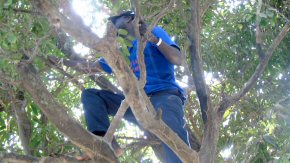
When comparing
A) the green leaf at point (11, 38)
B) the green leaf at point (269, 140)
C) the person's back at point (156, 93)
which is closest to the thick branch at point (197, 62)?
the person's back at point (156, 93)

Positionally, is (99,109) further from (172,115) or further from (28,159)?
(28,159)

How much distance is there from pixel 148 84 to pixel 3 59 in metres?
1.33

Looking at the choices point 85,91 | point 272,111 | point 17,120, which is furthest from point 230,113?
point 17,120

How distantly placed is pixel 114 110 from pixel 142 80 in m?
1.14

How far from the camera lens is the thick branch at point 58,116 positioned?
3.53 m

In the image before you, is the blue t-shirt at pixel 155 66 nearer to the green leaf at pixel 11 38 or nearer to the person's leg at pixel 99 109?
the person's leg at pixel 99 109

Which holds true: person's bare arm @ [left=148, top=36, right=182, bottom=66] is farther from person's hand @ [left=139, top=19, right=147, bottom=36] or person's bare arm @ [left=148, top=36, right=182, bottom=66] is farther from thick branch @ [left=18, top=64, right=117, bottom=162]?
thick branch @ [left=18, top=64, right=117, bottom=162]

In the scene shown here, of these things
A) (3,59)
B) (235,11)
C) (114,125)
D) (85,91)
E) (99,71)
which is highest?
(235,11)

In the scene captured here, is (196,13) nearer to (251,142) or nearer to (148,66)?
(148,66)

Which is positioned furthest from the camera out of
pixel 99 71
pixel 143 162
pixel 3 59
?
pixel 143 162

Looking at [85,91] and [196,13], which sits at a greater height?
[196,13]

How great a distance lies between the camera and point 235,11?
19.6ft

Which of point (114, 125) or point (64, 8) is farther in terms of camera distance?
point (114, 125)

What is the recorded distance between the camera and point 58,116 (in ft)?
11.6
